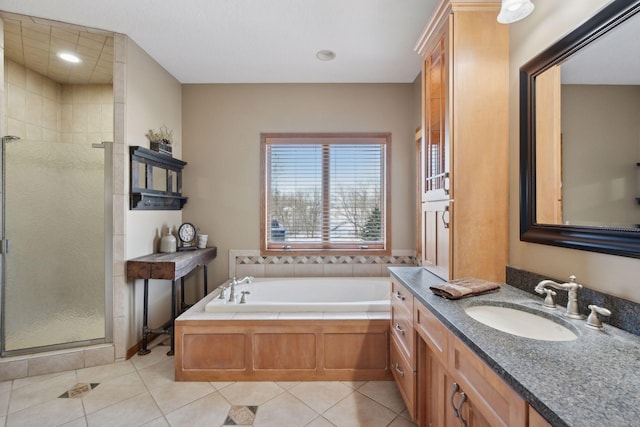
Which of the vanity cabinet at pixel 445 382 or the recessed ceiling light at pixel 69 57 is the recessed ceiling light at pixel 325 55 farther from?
the recessed ceiling light at pixel 69 57

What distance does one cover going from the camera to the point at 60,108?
114 inches

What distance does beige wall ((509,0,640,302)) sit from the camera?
1025mm

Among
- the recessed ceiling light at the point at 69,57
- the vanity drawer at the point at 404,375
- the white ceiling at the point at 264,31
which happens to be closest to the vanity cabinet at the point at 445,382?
the vanity drawer at the point at 404,375

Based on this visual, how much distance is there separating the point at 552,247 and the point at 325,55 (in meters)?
2.34

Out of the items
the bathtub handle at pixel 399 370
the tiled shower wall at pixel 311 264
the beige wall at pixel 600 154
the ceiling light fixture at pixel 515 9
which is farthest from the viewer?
the tiled shower wall at pixel 311 264

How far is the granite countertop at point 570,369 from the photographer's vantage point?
1.92ft

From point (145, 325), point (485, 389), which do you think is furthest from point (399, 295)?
point (145, 325)

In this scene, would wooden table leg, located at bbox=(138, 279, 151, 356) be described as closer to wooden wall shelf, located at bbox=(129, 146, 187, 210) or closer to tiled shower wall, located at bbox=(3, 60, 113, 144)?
wooden wall shelf, located at bbox=(129, 146, 187, 210)

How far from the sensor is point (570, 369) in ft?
2.43

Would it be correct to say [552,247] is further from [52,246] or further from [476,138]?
[52,246]

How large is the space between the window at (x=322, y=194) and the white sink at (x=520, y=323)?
1.98 meters

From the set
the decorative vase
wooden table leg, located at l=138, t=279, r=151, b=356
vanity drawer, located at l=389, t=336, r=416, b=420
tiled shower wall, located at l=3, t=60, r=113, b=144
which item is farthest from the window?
tiled shower wall, located at l=3, t=60, r=113, b=144

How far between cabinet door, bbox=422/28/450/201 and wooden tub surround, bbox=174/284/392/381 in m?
1.04

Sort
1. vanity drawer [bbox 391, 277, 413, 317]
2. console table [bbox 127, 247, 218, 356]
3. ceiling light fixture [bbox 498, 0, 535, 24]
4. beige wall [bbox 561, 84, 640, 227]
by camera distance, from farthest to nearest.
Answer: console table [bbox 127, 247, 218, 356], vanity drawer [bbox 391, 277, 413, 317], ceiling light fixture [bbox 498, 0, 535, 24], beige wall [bbox 561, 84, 640, 227]
